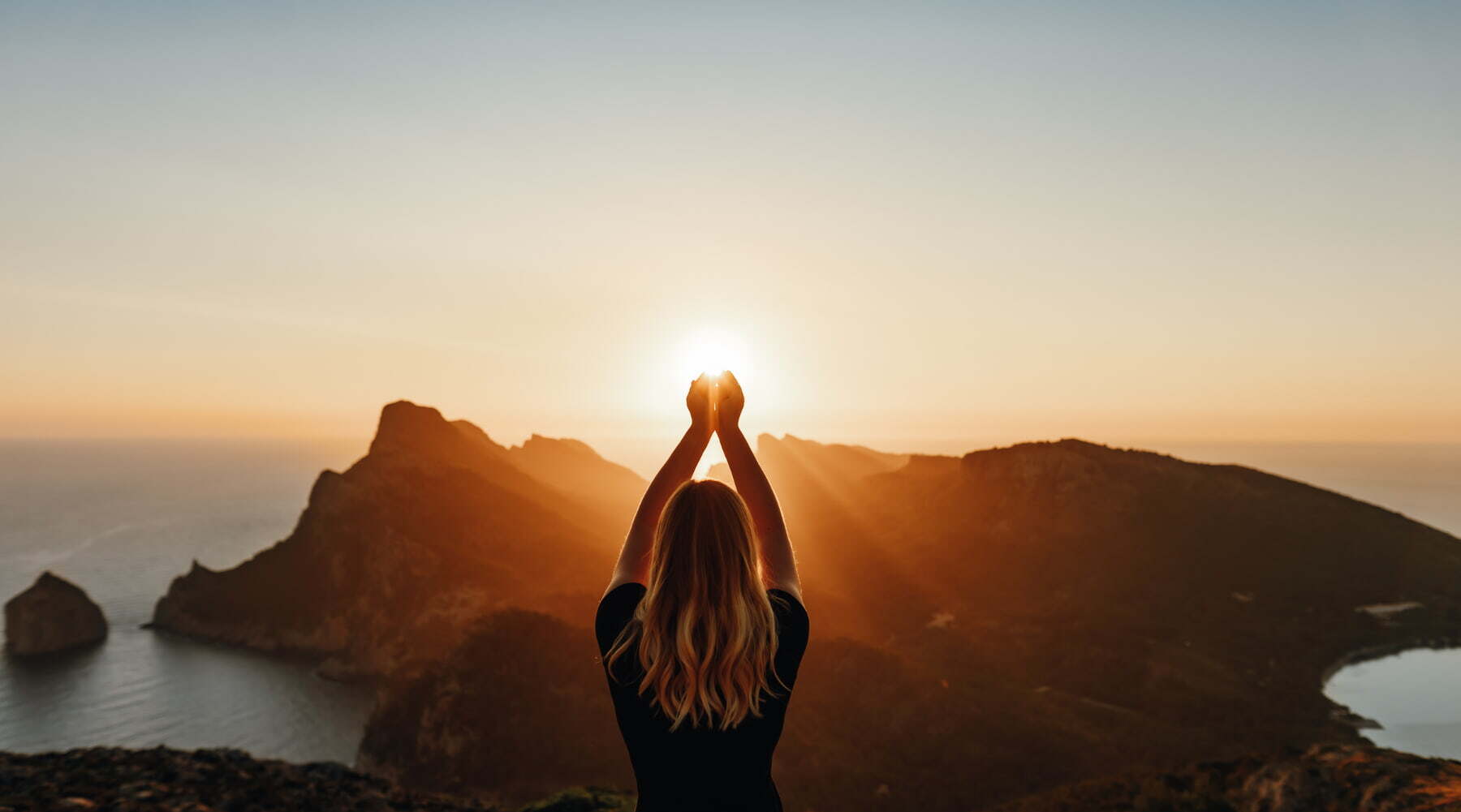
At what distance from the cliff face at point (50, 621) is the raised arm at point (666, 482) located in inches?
3793

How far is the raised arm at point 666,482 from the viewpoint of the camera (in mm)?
2967

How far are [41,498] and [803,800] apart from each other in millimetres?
233531

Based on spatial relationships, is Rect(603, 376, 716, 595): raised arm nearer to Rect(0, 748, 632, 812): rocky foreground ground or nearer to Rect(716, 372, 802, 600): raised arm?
Rect(716, 372, 802, 600): raised arm

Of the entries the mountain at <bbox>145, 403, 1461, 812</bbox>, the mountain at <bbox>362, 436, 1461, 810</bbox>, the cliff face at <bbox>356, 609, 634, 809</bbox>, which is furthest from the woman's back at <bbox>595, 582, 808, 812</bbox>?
the cliff face at <bbox>356, 609, 634, 809</bbox>

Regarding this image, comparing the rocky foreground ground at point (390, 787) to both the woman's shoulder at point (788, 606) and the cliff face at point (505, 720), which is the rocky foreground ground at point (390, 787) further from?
the woman's shoulder at point (788, 606)

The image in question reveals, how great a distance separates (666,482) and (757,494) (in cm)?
43

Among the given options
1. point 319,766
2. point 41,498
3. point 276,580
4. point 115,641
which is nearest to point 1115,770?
point 319,766

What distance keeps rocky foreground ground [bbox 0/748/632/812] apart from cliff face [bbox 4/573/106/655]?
78.4 metres

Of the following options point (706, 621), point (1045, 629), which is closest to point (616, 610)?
point (706, 621)

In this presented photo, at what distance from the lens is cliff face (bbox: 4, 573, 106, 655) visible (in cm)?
7019

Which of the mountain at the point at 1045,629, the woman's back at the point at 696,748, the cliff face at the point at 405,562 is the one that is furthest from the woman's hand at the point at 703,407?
the cliff face at the point at 405,562

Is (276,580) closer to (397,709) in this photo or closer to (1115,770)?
(397,709)

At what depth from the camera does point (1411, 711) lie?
4791 centimetres

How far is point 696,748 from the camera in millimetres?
2584
